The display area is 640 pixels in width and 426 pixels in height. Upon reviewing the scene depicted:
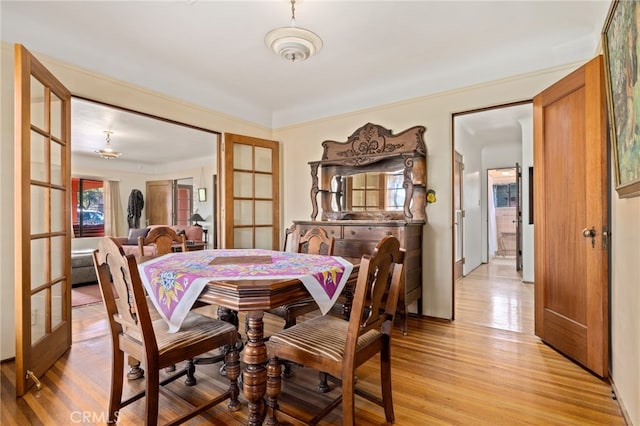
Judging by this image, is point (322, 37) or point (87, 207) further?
point (87, 207)

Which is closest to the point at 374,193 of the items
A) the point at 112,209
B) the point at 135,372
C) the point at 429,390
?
the point at 429,390

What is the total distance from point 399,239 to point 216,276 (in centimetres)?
196

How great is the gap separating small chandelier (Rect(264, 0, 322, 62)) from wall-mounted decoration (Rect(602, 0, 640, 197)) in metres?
1.60

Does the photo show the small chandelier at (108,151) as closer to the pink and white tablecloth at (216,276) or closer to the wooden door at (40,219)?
the wooden door at (40,219)

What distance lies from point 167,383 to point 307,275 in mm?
1167

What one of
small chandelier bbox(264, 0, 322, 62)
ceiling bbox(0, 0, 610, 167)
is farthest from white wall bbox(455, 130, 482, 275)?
small chandelier bbox(264, 0, 322, 62)

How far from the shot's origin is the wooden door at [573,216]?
2.11 m

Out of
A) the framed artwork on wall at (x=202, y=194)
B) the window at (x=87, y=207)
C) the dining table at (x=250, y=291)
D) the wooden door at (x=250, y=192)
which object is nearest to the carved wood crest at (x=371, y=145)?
the wooden door at (x=250, y=192)

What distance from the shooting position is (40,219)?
2.23 metres

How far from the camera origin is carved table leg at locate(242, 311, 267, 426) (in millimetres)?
1453

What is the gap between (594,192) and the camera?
2.13 m

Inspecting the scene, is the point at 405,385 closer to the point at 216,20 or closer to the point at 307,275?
the point at 307,275

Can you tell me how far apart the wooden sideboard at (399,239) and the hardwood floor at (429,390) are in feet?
1.81

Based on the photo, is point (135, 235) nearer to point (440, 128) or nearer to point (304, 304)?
point (304, 304)
